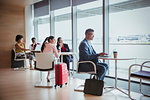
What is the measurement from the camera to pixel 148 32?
4090 mm

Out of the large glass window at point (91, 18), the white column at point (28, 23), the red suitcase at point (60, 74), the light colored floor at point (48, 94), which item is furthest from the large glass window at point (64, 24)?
the light colored floor at point (48, 94)

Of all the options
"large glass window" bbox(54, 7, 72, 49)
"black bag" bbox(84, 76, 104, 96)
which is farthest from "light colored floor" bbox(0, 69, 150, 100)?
"large glass window" bbox(54, 7, 72, 49)

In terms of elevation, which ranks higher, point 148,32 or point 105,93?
point 148,32

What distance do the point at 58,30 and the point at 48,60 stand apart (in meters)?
3.41

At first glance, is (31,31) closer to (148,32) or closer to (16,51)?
(16,51)

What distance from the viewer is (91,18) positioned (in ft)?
19.5

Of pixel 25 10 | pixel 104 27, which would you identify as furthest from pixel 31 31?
pixel 104 27

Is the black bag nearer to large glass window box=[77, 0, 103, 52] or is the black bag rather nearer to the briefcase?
the briefcase

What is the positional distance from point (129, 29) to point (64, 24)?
121 inches

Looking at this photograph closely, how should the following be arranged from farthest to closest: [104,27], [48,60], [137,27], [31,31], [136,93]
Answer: [31,31] → [104,27] → [137,27] → [48,60] → [136,93]

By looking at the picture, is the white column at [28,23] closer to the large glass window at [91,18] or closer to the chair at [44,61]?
the large glass window at [91,18]

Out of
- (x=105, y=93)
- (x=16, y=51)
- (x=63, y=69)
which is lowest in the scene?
(x=105, y=93)

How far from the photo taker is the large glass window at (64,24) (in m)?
6.51

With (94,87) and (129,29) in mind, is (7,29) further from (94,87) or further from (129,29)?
(94,87)
